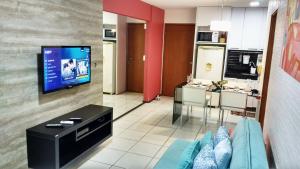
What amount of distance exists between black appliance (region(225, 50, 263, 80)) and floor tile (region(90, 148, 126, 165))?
12.8 feet

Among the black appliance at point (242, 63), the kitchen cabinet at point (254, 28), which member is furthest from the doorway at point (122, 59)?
the kitchen cabinet at point (254, 28)

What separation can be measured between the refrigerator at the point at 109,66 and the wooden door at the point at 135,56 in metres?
0.67

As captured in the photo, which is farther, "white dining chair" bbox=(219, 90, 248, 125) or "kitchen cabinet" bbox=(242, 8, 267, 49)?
"kitchen cabinet" bbox=(242, 8, 267, 49)

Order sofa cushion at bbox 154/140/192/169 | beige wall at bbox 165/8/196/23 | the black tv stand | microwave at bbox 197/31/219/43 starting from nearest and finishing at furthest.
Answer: sofa cushion at bbox 154/140/192/169
the black tv stand
microwave at bbox 197/31/219/43
beige wall at bbox 165/8/196/23

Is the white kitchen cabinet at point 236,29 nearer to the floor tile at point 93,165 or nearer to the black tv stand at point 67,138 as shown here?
the black tv stand at point 67,138

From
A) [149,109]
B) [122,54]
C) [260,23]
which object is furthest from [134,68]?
[260,23]

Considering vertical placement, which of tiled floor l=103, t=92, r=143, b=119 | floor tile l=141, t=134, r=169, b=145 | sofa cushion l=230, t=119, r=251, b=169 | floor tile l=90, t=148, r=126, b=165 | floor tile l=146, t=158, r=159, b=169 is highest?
sofa cushion l=230, t=119, r=251, b=169

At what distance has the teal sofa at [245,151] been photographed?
161 centimetres

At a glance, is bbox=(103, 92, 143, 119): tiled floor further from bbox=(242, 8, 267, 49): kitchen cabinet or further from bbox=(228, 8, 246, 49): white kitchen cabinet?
bbox=(242, 8, 267, 49): kitchen cabinet

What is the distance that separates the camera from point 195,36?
6.35 m

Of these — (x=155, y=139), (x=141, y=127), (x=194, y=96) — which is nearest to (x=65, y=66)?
(x=155, y=139)

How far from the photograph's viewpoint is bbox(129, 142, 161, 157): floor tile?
3.57 metres

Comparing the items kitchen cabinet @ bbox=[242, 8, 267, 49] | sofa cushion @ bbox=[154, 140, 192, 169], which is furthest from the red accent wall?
sofa cushion @ bbox=[154, 140, 192, 169]

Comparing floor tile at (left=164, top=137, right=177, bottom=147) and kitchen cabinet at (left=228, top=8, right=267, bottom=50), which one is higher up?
kitchen cabinet at (left=228, top=8, right=267, bottom=50)
